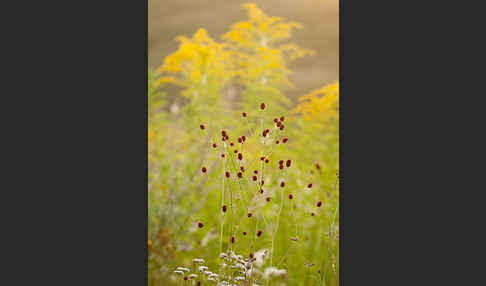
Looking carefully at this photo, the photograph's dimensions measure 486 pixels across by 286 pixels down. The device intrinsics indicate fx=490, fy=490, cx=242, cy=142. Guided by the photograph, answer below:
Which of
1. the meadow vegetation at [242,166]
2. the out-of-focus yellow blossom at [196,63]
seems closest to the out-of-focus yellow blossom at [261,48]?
the meadow vegetation at [242,166]

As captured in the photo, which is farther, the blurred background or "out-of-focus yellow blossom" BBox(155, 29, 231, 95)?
"out-of-focus yellow blossom" BBox(155, 29, 231, 95)

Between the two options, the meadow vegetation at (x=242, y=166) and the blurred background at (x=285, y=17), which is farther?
the blurred background at (x=285, y=17)

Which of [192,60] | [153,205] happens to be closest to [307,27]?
[192,60]

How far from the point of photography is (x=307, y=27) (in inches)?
141

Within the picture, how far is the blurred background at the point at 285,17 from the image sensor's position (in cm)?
356

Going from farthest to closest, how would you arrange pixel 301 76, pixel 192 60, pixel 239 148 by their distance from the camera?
pixel 192 60
pixel 301 76
pixel 239 148

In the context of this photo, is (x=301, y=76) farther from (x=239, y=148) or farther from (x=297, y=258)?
Answer: (x=297, y=258)

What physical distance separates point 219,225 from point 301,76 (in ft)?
4.13

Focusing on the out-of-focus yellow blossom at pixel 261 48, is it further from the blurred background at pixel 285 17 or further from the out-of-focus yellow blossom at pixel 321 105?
the out-of-focus yellow blossom at pixel 321 105

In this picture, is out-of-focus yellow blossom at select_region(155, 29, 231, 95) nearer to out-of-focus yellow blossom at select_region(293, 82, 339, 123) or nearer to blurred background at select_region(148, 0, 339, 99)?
blurred background at select_region(148, 0, 339, 99)

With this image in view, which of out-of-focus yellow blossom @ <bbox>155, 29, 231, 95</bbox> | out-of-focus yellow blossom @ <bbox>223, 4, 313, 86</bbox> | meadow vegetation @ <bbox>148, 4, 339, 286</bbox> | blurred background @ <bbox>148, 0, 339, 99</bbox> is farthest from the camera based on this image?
out-of-focus yellow blossom @ <bbox>155, 29, 231, 95</bbox>

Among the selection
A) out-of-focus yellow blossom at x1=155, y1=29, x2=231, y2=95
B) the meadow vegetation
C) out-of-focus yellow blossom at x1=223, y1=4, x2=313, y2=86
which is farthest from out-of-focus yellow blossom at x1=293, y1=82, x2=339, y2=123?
out-of-focus yellow blossom at x1=155, y1=29, x2=231, y2=95

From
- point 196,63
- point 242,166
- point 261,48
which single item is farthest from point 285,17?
→ point 242,166

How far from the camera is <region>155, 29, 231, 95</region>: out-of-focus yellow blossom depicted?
3.81 metres
